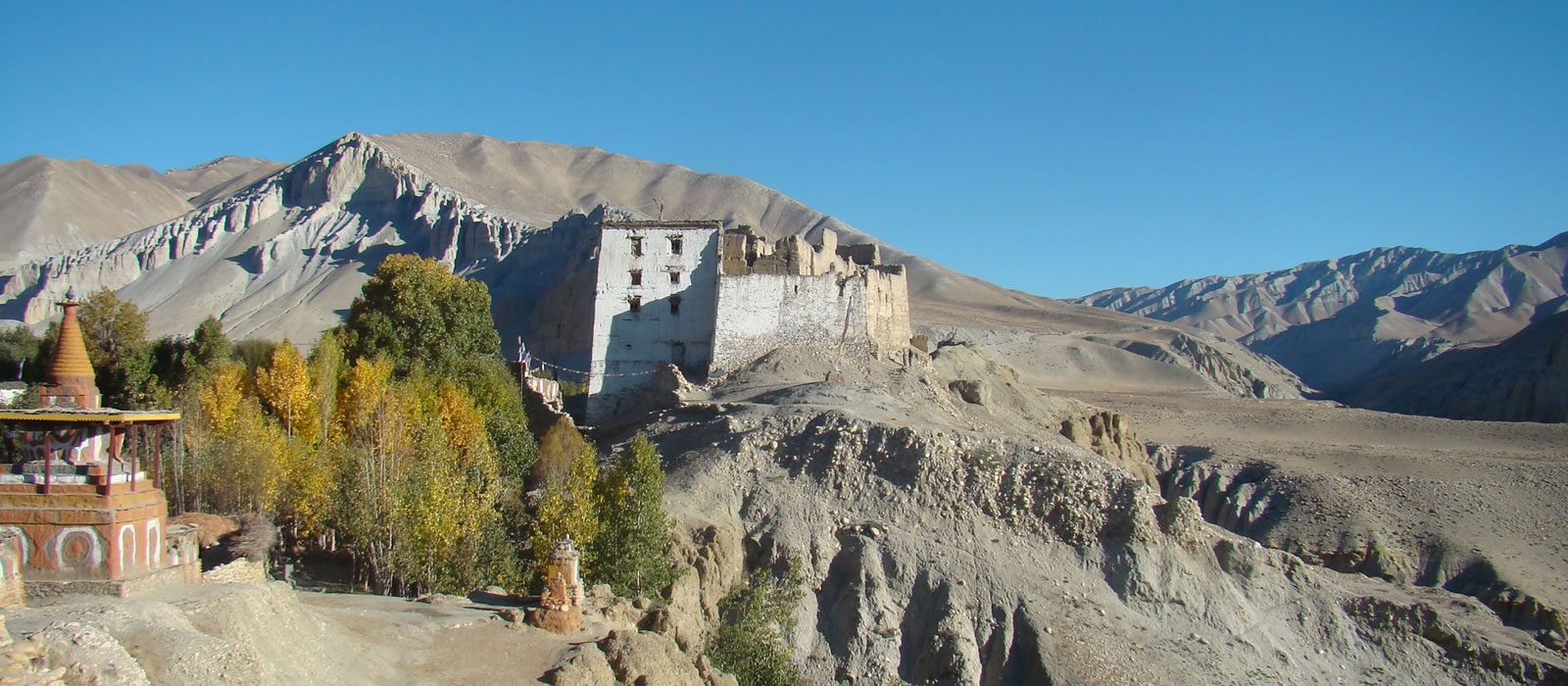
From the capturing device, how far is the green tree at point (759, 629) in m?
20.1

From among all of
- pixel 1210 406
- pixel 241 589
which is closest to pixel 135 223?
pixel 1210 406

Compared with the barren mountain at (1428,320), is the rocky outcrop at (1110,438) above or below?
below

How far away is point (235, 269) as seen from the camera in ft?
310

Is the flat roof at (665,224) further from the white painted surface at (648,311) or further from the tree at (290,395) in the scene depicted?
the tree at (290,395)

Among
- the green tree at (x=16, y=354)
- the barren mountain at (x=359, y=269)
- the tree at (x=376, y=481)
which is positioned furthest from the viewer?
the barren mountain at (x=359, y=269)

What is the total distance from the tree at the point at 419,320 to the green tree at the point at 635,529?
480 inches

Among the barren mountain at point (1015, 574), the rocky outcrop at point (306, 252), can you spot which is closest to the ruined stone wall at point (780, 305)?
the barren mountain at point (1015, 574)

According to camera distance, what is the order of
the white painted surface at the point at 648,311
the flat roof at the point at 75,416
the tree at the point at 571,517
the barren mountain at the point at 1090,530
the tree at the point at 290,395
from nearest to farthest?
the flat roof at the point at 75,416
the tree at the point at 571,517
the barren mountain at the point at 1090,530
the tree at the point at 290,395
the white painted surface at the point at 648,311

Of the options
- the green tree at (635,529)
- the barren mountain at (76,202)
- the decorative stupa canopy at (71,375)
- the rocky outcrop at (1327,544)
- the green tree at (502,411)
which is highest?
the barren mountain at (76,202)

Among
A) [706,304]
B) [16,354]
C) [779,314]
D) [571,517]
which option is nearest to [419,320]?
[706,304]

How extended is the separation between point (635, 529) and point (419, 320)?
1526cm

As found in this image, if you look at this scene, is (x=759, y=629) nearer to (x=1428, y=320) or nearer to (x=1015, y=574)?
(x=1015, y=574)

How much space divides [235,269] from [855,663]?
85579 millimetres

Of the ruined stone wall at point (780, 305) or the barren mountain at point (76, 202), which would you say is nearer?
the ruined stone wall at point (780, 305)
